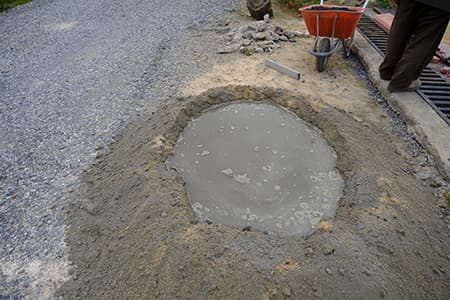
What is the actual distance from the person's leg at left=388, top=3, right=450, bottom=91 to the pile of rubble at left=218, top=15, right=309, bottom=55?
2.02 metres

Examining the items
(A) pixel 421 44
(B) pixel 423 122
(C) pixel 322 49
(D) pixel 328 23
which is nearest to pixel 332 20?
(D) pixel 328 23

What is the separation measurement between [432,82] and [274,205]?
2.95 meters

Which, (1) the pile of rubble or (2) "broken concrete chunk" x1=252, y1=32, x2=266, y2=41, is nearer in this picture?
(1) the pile of rubble

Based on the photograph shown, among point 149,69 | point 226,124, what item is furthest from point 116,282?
point 149,69

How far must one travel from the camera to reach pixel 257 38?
16.7 feet

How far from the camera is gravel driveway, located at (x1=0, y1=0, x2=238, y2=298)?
2.39 meters

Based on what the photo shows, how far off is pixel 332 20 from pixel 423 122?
1.64 m

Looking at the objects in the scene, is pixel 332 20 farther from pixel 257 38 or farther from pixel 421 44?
pixel 257 38

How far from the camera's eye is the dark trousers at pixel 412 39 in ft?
10.1

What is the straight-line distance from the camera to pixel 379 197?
237cm

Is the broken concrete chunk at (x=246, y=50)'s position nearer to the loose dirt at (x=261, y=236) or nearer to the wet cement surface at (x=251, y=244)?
the loose dirt at (x=261, y=236)

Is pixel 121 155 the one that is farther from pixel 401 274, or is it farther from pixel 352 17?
pixel 352 17

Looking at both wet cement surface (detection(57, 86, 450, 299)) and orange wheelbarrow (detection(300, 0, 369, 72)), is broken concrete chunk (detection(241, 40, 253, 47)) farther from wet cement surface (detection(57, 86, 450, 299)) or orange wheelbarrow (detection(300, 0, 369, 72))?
wet cement surface (detection(57, 86, 450, 299))

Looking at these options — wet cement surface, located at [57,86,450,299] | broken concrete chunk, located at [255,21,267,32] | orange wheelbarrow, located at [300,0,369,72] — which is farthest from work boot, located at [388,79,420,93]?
broken concrete chunk, located at [255,21,267,32]
